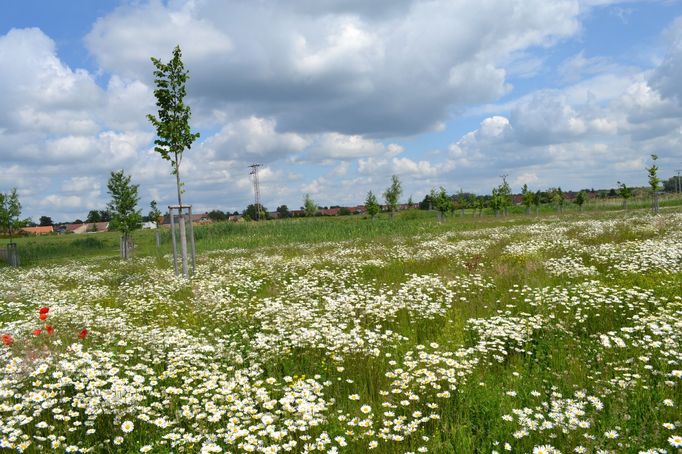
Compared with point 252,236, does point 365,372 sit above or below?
below

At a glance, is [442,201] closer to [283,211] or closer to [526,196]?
[526,196]

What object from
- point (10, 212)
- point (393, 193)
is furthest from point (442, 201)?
point (10, 212)

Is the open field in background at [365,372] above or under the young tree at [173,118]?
under

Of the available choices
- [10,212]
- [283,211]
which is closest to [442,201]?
[10,212]

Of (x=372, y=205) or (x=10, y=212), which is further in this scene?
(x=372, y=205)

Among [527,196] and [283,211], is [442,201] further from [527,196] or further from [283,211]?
[283,211]

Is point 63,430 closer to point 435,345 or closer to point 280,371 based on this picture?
point 280,371

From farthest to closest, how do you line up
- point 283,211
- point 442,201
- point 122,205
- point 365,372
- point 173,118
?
point 283,211 → point 442,201 → point 122,205 → point 173,118 → point 365,372

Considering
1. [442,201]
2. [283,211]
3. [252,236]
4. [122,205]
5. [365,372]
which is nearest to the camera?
[365,372]

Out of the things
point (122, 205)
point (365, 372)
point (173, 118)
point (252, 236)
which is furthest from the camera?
point (252, 236)

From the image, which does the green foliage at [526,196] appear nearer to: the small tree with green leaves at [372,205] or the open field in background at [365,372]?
the small tree with green leaves at [372,205]

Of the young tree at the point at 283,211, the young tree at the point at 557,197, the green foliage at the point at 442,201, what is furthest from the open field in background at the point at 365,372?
the young tree at the point at 283,211

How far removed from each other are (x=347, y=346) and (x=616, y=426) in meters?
3.48

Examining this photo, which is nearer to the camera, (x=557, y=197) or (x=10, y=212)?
(x=10, y=212)
